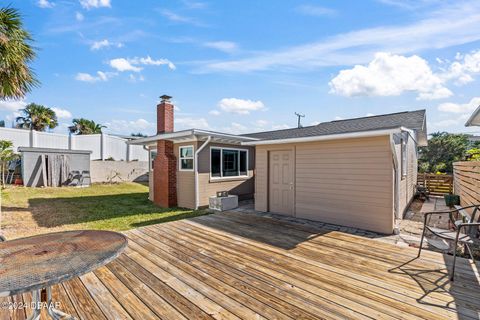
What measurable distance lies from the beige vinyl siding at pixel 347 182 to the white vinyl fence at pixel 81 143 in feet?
42.9

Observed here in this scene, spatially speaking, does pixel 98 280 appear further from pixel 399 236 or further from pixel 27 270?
pixel 399 236

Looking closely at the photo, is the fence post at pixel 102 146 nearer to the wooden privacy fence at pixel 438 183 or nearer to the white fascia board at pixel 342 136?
the white fascia board at pixel 342 136

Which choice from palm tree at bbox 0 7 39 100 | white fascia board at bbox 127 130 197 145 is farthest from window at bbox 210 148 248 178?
palm tree at bbox 0 7 39 100

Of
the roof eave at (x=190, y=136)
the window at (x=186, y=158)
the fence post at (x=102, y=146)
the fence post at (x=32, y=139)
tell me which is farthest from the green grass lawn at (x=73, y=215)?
the fence post at (x=102, y=146)

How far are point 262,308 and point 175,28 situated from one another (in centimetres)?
861

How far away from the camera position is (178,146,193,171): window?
344 inches

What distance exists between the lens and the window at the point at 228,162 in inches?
361

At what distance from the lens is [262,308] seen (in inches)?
97.7

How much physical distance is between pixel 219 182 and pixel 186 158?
5.43 ft

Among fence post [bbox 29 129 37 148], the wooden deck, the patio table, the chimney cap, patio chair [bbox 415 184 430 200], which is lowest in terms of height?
the wooden deck

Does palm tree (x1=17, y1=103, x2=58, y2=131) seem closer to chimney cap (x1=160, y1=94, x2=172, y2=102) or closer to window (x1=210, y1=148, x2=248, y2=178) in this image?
chimney cap (x1=160, y1=94, x2=172, y2=102)

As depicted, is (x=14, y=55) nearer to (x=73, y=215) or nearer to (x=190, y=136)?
(x=190, y=136)

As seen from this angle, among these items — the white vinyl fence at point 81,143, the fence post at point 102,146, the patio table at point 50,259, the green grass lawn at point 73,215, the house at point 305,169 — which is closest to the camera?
the patio table at point 50,259

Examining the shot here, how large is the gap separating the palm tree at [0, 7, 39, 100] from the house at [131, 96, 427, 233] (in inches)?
164
